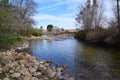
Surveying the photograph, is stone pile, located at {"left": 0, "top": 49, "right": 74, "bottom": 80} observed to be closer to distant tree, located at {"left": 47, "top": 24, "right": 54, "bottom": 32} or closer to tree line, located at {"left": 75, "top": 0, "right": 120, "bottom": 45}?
tree line, located at {"left": 75, "top": 0, "right": 120, "bottom": 45}

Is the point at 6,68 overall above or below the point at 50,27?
below

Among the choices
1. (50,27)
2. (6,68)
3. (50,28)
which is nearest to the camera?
(6,68)

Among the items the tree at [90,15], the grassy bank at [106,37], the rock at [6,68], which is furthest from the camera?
the tree at [90,15]

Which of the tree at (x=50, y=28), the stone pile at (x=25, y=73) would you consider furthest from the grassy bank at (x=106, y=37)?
the tree at (x=50, y=28)

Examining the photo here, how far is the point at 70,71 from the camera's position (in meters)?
12.5

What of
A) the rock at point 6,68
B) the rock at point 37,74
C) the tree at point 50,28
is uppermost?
the tree at point 50,28

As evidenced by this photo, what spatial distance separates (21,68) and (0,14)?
12157mm

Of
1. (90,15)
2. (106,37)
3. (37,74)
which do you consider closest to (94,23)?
(90,15)

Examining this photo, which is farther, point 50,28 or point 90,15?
point 50,28

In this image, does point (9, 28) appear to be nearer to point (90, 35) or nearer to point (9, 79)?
point (9, 79)

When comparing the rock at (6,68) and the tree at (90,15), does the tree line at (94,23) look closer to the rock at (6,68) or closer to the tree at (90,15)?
the tree at (90,15)

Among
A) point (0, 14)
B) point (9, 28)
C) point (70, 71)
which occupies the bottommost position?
point (70, 71)

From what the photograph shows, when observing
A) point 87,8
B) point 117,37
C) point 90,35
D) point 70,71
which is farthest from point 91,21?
point 70,71

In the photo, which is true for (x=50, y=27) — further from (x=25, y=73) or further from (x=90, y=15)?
(x=25, y=73)
